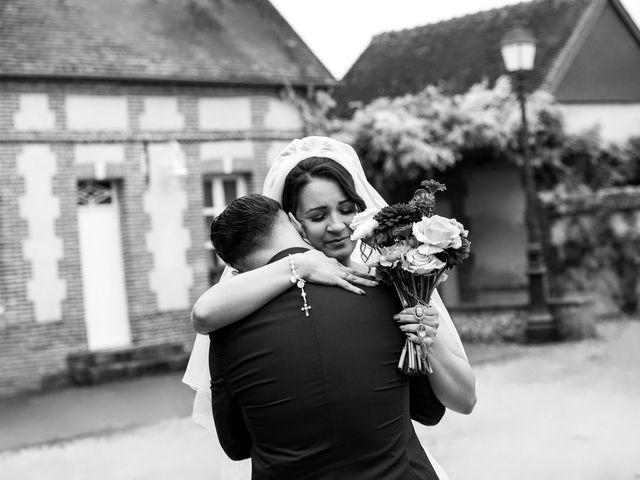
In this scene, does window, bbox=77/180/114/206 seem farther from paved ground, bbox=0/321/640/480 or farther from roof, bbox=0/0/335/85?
paved ground, bbox=0/321/640/480

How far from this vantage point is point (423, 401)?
2863mm

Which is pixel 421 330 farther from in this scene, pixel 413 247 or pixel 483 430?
pixel 483 430

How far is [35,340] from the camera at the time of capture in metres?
14.6

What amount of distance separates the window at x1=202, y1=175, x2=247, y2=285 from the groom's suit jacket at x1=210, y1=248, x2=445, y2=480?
46.2 feet

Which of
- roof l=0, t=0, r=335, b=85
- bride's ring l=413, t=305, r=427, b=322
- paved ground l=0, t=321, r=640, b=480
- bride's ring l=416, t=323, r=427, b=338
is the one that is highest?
roof l=0, t=0, r=335, b=85

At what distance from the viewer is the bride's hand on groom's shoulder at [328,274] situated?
264cm

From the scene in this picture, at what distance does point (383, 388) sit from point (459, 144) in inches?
646

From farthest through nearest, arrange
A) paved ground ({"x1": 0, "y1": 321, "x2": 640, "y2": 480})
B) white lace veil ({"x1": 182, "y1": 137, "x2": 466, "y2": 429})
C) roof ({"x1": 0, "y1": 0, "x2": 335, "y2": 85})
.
A: roof ({"x1": 0, "y1": 0, "x2": 335, "y2": 85}) < paved ground ({"x1": 0, "y1": 321, "x2": 640, "y2": 480}) < white lace veil ({"x1": 182, "y1": 137, "x2": 466, "y2": 429})

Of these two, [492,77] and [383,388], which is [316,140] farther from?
[492,77]

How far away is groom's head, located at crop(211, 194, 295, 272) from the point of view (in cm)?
271

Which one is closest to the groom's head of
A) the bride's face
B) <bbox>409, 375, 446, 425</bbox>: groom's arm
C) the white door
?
the bride's face

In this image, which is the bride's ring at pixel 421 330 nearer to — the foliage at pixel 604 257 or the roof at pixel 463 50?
the foliage at pixel 604 257

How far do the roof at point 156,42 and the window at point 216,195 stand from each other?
1.67 metres

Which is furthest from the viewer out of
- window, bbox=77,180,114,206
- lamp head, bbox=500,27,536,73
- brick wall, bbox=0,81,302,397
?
window, bbox=77,180,114,206
